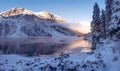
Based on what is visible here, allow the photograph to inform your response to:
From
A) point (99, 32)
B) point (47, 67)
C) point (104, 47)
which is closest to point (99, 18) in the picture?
point (99, 32)

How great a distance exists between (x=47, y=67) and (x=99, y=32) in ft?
136

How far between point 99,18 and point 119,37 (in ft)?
132

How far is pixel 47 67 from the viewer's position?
24.8m

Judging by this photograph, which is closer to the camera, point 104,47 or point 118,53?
point 118,53

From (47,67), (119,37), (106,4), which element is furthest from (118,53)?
(106,4)

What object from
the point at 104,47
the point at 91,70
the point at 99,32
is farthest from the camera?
the point at 99,32

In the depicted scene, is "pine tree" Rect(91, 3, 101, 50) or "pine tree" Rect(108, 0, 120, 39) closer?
"pine tree" Rect(108, 0, 120, 39)

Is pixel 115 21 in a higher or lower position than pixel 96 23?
lower

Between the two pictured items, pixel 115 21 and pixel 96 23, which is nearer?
pixel 115 21

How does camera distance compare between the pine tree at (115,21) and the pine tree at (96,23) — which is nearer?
the pine tree at (115,21)

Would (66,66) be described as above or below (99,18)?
below

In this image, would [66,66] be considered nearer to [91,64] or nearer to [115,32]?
[91,64]

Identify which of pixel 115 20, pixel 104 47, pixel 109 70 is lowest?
pixel 109 70

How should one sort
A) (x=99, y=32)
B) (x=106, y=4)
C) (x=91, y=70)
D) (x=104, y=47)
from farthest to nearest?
1. (x=99, y=32)
2. (x=106, y=4)
3. (x=104, y=47)
4. (x=91, y=70)
